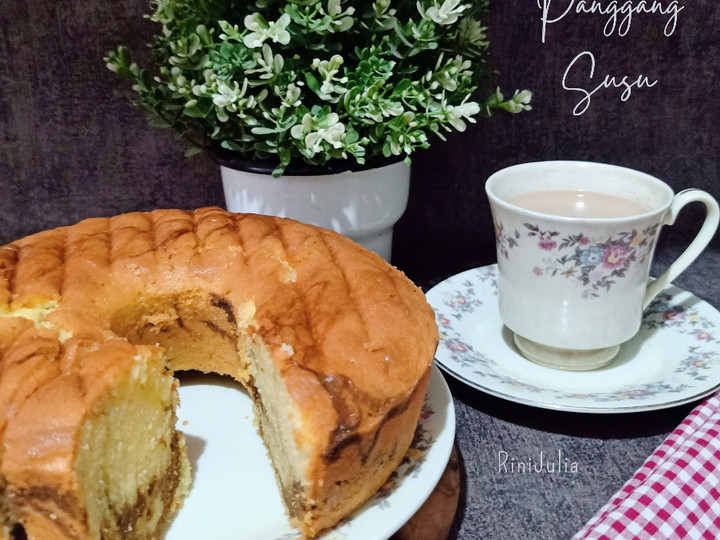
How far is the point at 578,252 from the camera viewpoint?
3.25 ft

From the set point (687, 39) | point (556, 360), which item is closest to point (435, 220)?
point (556, 360)

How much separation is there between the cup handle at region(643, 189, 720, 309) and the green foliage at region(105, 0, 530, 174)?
307mm

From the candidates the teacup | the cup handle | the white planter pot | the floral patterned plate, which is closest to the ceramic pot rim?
the white planter pot

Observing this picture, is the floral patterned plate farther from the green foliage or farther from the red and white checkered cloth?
the green foliage

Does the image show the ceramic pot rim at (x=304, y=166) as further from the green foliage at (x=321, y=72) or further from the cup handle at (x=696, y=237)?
the cup handle at (x=696, y=237)

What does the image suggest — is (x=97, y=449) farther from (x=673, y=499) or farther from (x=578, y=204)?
(x=578, y=204)

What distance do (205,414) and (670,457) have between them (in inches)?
26.7

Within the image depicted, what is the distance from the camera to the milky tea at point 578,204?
3.50 ft

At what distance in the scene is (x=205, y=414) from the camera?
102cm

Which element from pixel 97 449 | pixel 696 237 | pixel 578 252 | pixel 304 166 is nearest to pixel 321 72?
pixel 304 166

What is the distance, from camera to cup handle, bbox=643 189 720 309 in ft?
3.38

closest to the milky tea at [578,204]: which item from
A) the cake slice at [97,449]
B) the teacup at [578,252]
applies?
the teacup at [578,252]

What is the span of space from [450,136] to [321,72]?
0.52 metres

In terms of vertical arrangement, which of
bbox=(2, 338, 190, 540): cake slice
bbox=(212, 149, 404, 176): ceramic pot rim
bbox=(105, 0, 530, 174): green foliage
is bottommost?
bbox=(2, 338, 190, 540): cake slice
